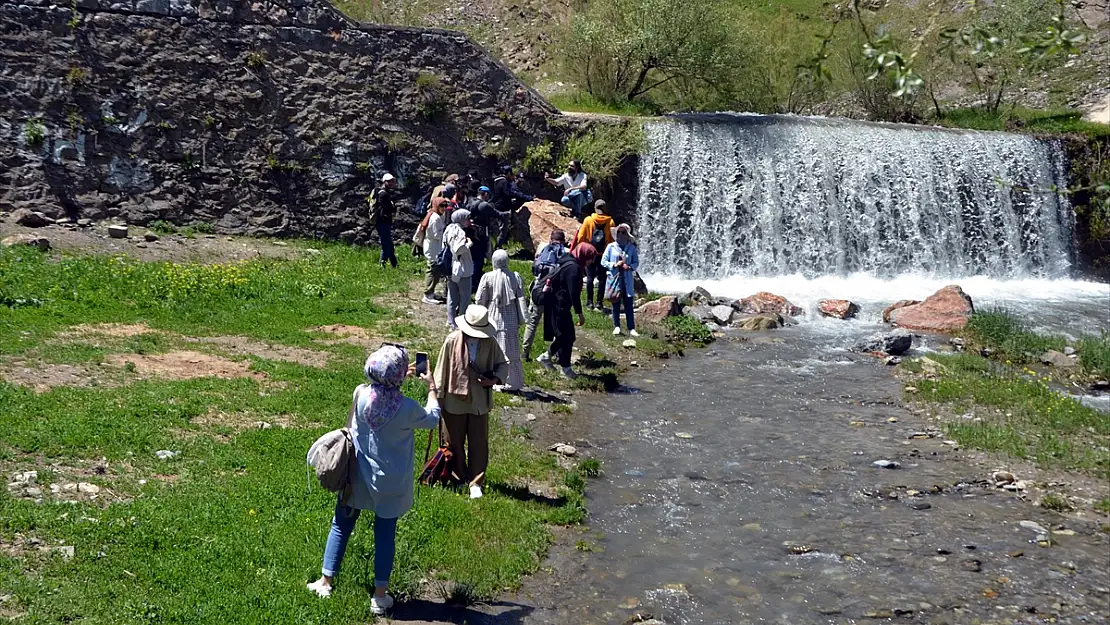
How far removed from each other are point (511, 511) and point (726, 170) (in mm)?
16365

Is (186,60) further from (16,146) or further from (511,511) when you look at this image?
(511,511)

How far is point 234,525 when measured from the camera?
26.4 ft

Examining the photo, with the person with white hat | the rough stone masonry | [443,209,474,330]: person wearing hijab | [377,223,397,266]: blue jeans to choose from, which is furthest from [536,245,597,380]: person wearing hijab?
the rough stone masonry

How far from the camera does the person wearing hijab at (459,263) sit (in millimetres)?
14422

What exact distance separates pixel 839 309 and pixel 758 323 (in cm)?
217

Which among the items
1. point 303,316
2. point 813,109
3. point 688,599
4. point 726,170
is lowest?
point 688,599

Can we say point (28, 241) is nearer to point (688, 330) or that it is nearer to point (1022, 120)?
point (688, 330)

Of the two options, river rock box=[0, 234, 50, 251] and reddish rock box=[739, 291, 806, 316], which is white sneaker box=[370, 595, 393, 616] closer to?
river rock box=[0, 234, 50, 251]

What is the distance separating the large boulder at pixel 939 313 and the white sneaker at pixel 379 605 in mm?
14347

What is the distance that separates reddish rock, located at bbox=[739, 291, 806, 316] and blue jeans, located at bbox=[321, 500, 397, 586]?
13898 mm

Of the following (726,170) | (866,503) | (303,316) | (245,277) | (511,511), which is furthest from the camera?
(726,170)

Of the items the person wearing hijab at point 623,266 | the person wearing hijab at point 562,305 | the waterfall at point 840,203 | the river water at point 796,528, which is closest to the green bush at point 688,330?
the person wearing hijab at point 623,266

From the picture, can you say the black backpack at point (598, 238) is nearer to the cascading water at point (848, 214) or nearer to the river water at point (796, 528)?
the river water at point (796, 528)

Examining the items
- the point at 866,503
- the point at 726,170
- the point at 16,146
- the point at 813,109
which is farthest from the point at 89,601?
the point at 813,109
